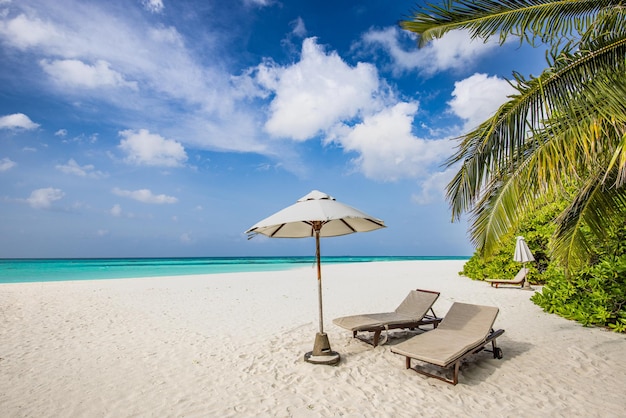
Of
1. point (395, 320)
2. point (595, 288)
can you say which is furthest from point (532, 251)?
point (395, 320)

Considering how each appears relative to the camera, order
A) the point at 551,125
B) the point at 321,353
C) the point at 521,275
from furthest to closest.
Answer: the point at 521,275, the point at 321,353, the point at 551,125

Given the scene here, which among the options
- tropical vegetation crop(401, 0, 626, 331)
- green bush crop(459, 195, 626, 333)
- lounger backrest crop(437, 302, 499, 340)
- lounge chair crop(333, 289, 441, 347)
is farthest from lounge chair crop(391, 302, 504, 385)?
tropical vegetation crop(401, 0, 626, 331)

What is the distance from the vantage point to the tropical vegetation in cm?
340

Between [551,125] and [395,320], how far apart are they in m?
3.63

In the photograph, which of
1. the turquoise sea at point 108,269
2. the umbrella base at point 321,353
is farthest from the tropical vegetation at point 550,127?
the turquoise sea at point 108,269

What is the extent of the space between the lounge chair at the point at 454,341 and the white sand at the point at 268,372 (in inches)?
13.0

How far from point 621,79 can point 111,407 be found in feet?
19.9

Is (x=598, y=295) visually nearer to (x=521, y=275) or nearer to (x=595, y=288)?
(x=595, y=288)

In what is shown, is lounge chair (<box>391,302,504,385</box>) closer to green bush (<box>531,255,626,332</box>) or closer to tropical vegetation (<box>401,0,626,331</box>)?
tropical vegetation (<box>401,0,626,331</box>)

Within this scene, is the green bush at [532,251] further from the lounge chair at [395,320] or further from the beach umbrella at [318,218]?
the beach umbrella at [318,218]

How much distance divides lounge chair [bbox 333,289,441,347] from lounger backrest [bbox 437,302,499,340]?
539 millimetres

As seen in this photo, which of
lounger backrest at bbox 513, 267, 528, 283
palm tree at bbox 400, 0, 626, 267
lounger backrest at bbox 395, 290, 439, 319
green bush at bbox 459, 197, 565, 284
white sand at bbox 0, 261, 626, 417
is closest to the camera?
palm tree at bbox 400, 0, 626, 267

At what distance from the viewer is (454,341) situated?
4688 mm

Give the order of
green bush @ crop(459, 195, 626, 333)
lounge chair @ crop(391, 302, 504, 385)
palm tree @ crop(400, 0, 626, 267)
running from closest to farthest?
palm tree @ crop(400, 0, 626, 267) → lounge chair @ crop(391, 302, 504, 385) → green bush @ crop(459, 195, 626, 333)
